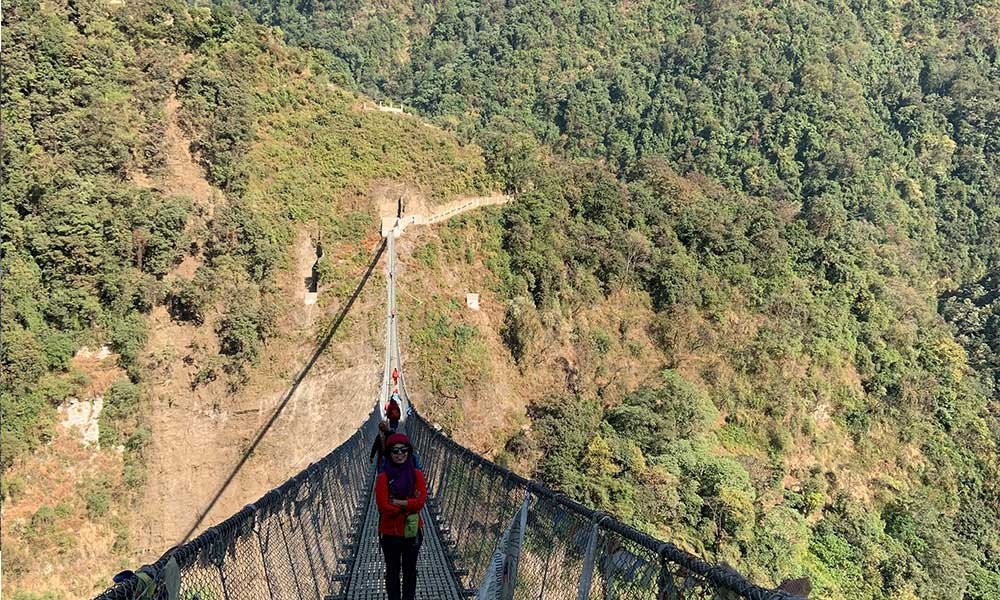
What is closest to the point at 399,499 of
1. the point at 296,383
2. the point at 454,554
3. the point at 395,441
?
the point at 395,441

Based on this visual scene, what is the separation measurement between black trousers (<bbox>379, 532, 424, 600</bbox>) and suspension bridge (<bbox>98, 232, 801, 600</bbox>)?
0.41m

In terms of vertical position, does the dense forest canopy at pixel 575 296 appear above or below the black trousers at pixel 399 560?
below

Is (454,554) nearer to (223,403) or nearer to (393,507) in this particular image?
Answer: (393,507)

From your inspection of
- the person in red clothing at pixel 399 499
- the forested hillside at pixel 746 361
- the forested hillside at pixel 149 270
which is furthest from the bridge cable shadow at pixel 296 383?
the person in red clothing at pixel 399 499

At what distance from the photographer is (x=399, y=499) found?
278 cm

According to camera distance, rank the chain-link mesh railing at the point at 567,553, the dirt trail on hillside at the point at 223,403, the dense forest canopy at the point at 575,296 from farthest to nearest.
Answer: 1. the dense forest canopy at the point at 575,296
2. the dirt trail on hillside at the point at 223,403
3. the chain-link mesh railing at the point at 567,553

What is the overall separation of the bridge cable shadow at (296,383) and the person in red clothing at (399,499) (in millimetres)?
12835

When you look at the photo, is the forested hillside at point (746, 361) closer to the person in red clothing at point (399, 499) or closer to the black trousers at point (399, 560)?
the black trousers at point (399, 560)

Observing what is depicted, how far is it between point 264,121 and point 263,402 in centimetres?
1005

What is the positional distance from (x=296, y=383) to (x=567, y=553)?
48.3ft

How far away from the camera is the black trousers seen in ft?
9.29

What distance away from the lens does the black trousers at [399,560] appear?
111 inches

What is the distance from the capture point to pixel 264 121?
19.5 meters

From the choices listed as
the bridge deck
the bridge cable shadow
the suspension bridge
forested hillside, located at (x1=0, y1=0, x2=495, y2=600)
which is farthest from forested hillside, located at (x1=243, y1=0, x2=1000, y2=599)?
the suspension bridge
